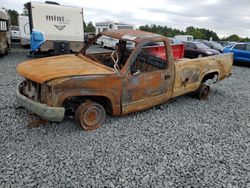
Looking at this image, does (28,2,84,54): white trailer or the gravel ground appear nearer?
the gravel ground

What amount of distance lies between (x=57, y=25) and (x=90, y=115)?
10162mm

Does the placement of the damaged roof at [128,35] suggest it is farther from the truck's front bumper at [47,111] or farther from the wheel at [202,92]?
the wheel at [202,92]

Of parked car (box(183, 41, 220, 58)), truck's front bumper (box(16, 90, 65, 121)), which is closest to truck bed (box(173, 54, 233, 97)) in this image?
truck's front bumper (box(16, 90, 65, 121))

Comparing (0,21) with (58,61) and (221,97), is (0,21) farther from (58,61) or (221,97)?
(221,97)

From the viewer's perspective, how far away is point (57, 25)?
1308 cm

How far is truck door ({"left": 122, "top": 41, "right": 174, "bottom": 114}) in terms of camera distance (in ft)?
14.9

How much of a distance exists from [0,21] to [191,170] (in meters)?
12.0

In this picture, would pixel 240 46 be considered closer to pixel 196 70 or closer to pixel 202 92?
pixel 202 92

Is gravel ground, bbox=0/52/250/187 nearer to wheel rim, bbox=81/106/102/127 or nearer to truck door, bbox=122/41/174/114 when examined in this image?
wheel rim, bbox=81/106/102/127

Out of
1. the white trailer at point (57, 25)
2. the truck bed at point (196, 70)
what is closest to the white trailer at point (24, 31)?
the white trailer at point (57, 25)

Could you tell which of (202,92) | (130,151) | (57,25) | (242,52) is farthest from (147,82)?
(242,52)

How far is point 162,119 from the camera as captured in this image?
505 cm

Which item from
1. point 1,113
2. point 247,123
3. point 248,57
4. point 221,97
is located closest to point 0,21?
point 1,113

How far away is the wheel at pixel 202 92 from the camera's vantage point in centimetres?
649
